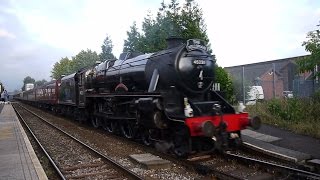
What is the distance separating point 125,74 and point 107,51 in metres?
42.2

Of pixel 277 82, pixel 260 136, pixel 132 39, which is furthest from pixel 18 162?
pixel 132 39

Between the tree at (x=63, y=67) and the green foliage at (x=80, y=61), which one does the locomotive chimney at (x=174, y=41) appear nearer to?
the green foliage at (x=80, y=61)

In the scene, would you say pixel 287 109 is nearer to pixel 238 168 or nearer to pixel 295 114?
pixel 295 114

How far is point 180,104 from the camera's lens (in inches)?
389

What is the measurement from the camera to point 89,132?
16391mm

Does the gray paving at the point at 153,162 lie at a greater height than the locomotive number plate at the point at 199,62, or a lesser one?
lesser

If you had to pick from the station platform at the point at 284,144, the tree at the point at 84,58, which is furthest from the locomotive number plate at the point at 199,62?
the tree at the point at 84,58

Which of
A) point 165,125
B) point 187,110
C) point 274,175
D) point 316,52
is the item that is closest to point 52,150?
point 165,125

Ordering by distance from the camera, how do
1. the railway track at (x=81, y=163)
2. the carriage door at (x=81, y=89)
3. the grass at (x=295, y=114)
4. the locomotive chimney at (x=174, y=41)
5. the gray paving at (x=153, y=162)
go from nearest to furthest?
the railway track at (x=81, y=163) < the gray paving at (x=153, y=162) < the locomotive chimney at (x=174, y=41) < the grass at (x=295, y=114) < the carriage door at (x=81, y=89)

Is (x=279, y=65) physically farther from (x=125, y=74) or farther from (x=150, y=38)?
(x=125, y=74)

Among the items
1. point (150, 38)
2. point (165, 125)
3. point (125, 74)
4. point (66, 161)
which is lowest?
point (66, 161)

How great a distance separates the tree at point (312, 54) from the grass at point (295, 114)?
4.26 feet

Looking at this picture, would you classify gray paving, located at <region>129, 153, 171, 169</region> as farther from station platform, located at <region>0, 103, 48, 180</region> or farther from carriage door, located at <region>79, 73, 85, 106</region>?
carriage door, located at <region>79, 73, 85, 106</region>

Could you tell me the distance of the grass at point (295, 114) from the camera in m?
12.5
